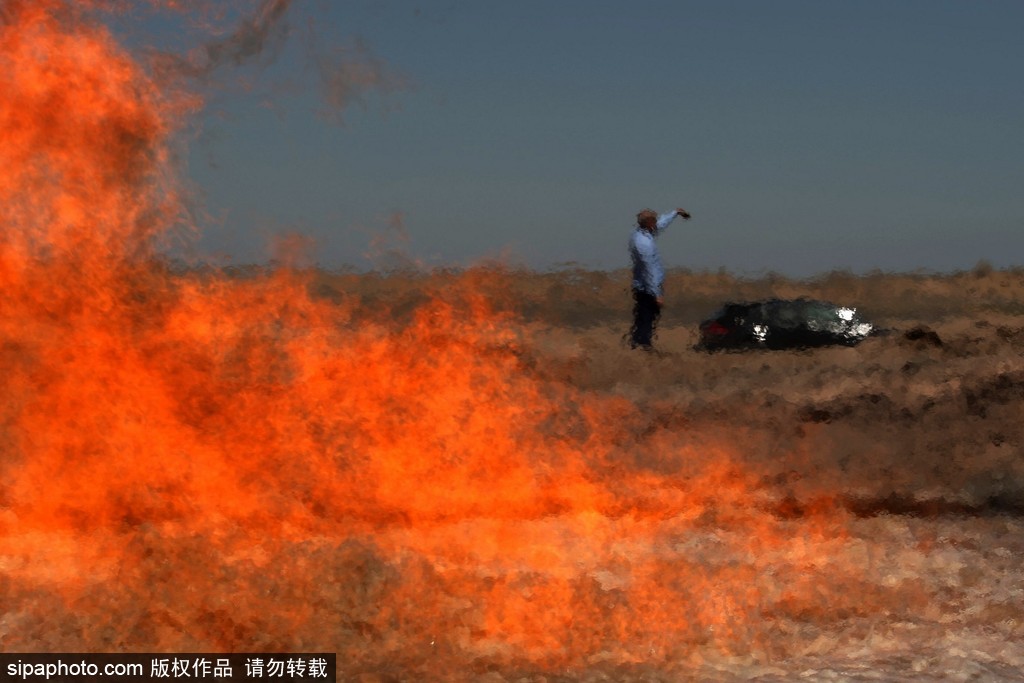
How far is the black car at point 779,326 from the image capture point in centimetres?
2239

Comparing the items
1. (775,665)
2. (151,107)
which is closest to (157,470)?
(151,107)

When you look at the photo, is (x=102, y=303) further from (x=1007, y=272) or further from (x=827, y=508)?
(x=1007, y=272)

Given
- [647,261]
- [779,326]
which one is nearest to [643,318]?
[647,261]

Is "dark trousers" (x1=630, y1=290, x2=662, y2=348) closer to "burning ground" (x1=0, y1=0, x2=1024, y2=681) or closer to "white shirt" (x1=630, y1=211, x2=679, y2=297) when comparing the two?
"white shirt" (x1=630, y1=211, x2=679, y2=297)

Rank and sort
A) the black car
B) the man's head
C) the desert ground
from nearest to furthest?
the desert ground → the man's head → the black car

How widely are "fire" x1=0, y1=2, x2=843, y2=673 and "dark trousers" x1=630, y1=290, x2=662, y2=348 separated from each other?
4.13 m

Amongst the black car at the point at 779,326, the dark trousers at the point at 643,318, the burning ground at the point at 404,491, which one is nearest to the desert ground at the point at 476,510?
the burning ground at the point at 404,491

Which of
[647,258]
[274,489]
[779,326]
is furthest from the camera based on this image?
[779,326]

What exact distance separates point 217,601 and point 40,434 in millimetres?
3640

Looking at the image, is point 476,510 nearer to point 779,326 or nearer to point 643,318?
point 643,318

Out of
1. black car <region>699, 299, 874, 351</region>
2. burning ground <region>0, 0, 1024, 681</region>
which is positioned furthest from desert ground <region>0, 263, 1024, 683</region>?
black car <region>699, 299, 874, 351</region>

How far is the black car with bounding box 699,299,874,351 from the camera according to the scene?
73.5 feet

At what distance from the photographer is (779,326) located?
22.6 m

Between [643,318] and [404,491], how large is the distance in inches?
323
